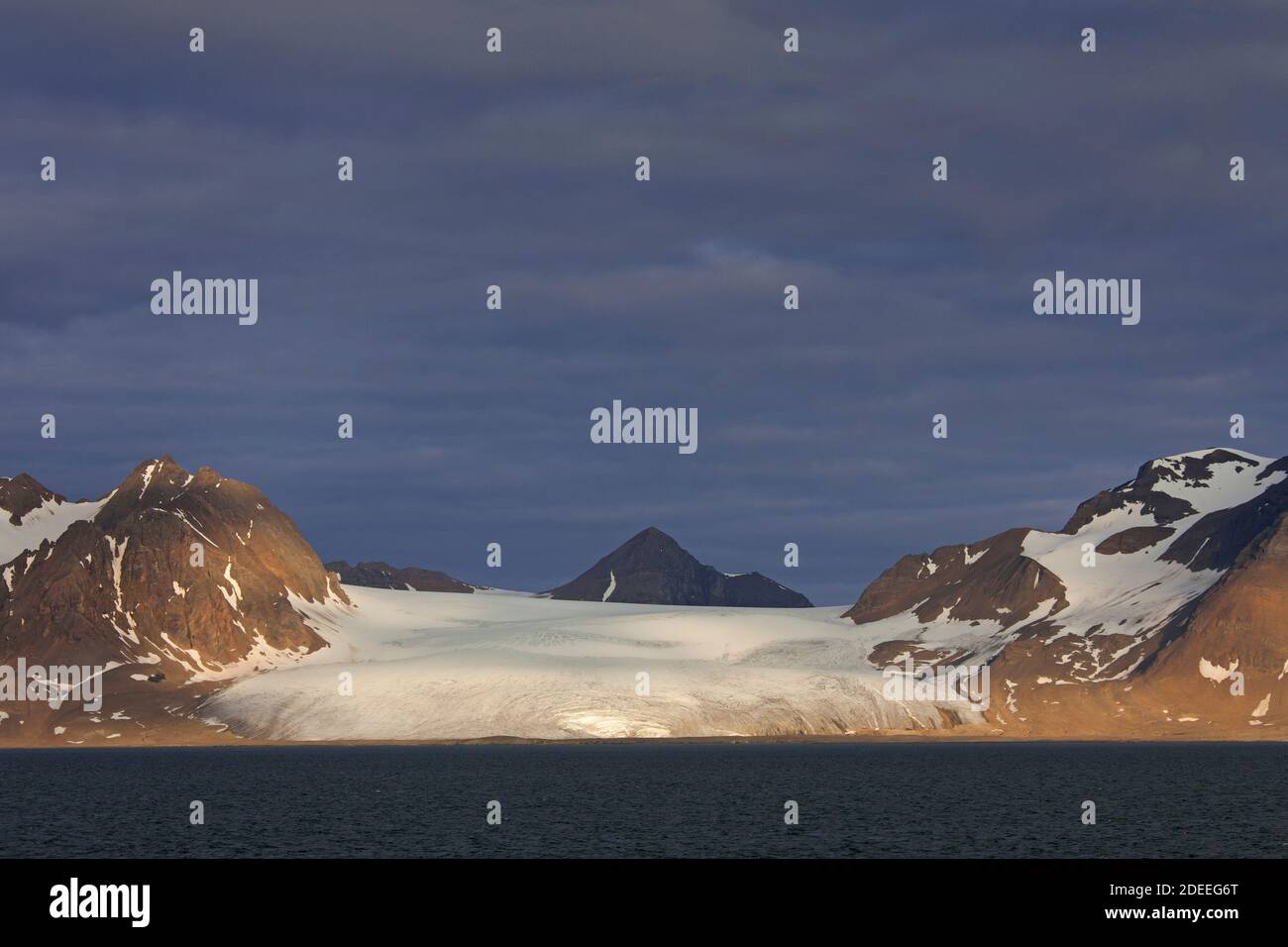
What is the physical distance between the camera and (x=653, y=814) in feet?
394

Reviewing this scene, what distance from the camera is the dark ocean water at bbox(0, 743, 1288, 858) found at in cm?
9350

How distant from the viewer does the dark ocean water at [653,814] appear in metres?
93.5

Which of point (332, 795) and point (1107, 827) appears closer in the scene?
point (1107, 827)

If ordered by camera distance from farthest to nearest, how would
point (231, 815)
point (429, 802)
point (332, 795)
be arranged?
point (332, 795) < point (429, 802) < point (231, 815)

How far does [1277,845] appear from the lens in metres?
92.5

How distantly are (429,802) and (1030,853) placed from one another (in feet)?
202
